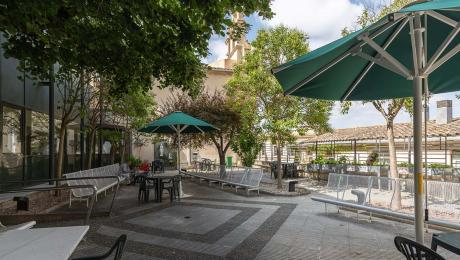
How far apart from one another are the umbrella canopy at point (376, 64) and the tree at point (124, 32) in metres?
1.92

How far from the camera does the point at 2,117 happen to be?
9.31 m

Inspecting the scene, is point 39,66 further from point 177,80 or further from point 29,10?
point 177,80

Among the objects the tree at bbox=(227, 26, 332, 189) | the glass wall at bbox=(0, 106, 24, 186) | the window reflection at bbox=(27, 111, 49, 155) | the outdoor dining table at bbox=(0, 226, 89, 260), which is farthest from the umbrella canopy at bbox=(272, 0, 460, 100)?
the window reflection at bbox=(27, 111, 49, 155)

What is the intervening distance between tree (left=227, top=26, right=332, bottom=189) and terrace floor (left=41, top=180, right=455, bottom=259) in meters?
4.16

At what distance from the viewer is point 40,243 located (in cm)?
284

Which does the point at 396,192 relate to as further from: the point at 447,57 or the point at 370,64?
the point at 447,57

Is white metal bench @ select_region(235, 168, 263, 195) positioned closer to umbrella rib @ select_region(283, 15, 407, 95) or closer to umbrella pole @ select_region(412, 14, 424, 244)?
umbrella rib @ select_region(283, 15, 407, 95)

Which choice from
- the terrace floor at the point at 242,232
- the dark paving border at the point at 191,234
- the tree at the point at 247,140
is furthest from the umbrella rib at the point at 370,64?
the tree at the point at 247,140

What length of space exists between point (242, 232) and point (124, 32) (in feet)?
14.4

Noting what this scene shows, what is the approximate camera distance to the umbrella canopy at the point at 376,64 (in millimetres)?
3166

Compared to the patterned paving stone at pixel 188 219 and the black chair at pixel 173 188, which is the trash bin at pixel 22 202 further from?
the black chair at pixel 173 188

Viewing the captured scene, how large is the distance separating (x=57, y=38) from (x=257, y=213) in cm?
591

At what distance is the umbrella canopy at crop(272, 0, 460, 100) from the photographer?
10.4 ft

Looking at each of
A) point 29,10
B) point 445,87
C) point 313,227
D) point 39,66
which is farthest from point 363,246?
point 39,66
